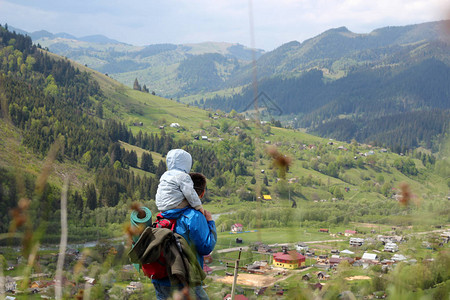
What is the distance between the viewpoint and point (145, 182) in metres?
80.4

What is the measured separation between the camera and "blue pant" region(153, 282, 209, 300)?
8.40ft

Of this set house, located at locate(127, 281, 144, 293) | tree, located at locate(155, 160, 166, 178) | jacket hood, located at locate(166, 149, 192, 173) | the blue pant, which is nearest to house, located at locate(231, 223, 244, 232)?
house, located at locate(127, 281, 144, 293)

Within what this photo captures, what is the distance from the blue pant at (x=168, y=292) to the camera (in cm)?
256

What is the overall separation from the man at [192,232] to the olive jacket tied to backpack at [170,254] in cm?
22

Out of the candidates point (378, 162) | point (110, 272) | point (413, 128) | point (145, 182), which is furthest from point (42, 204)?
point (413, 128)

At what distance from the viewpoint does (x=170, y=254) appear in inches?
93.7

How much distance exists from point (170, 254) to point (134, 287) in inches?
42.8

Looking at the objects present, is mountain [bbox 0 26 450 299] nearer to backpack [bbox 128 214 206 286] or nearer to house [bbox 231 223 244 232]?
backpack [bbox 128 214 206 286]

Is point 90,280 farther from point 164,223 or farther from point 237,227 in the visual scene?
point 237,227

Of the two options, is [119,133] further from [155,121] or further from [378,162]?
[378,162]

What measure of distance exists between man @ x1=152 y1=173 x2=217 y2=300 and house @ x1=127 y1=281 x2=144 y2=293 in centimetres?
47

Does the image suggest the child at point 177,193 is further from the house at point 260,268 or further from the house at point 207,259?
the house at point 260,268

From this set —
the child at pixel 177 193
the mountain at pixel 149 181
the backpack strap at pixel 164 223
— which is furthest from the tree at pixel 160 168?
the backpack strap at pixel 164 223

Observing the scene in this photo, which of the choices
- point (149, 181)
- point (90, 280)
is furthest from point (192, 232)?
point (149, 181)
